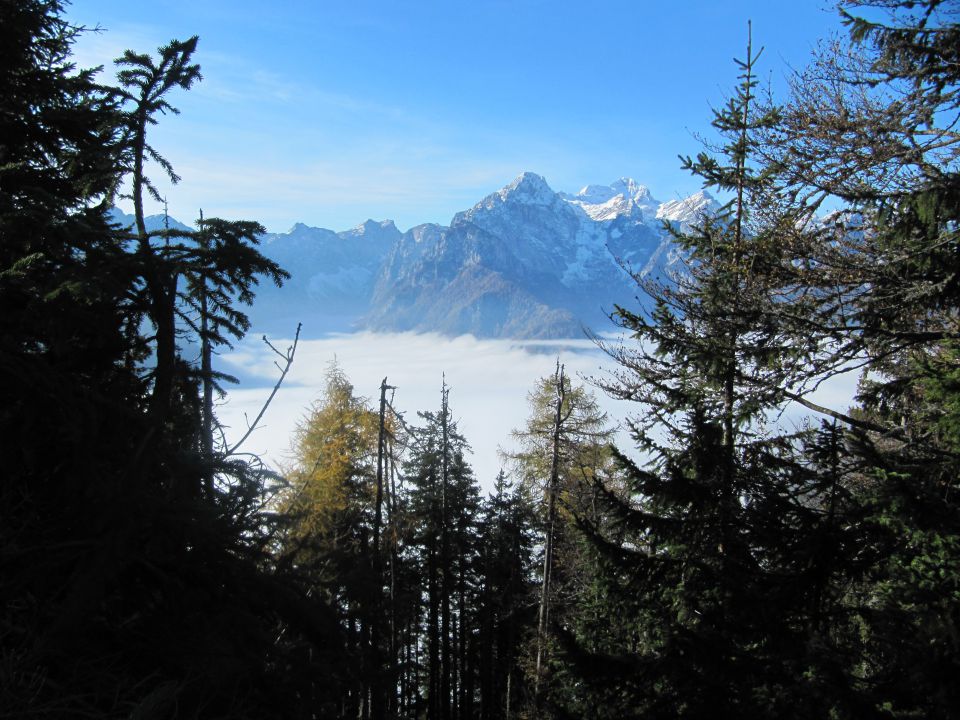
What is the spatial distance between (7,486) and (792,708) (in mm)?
7378

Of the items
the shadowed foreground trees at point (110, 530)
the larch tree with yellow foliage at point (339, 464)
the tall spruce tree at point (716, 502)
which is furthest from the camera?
the larch tree with yellow foliage at point (339, 464)

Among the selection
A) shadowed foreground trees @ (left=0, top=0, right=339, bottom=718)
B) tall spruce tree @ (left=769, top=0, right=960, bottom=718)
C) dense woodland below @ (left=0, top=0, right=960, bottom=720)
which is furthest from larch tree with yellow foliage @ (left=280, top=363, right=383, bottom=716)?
tall spruce tree @ (left=769, top=0, right=960, bottom=718)

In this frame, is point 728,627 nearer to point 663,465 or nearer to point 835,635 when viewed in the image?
point 835,635

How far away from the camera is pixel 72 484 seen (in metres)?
4.39

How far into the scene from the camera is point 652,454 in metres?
8.06

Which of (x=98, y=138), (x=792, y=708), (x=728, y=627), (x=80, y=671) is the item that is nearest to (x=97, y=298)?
(x=80, y=671)

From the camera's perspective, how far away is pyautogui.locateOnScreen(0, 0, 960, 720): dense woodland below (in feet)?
14.4

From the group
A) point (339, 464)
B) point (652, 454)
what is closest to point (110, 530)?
point (652, 454)


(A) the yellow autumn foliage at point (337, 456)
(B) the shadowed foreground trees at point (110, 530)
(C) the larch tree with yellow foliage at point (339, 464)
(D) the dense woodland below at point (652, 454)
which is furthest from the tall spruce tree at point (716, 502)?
(A) the yellow autumn foliage at point (337, 456)

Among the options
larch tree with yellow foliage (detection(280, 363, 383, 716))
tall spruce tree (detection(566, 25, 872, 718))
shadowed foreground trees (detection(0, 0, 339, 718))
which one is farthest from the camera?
larch tree with yellow foliage (detection(280, 363, 383, 716))

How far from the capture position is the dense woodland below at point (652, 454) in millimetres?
4387

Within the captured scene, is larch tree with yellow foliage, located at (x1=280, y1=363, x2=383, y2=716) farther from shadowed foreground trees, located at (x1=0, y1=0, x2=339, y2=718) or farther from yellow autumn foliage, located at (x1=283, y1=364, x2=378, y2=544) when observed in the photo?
shadowed foreground trees, located at (x1=0, y1=0, x2=339, y2=718)

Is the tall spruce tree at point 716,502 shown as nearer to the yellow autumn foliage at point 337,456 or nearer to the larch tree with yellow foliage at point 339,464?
the larch tree with yellow foliage at point 339,464

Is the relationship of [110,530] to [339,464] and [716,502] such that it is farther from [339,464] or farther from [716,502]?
[339,464]
